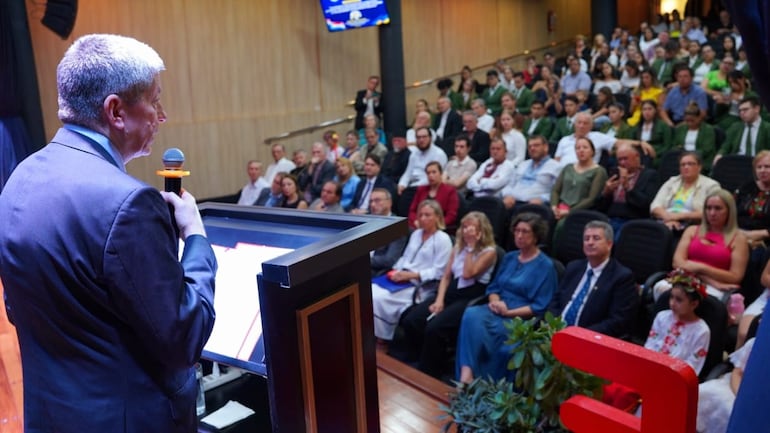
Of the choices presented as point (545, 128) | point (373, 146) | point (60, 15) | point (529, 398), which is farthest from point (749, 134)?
point (60, 15)

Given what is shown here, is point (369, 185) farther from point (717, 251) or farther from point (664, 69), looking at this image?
point (664, 69)

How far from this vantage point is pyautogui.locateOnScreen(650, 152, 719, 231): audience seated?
396cm

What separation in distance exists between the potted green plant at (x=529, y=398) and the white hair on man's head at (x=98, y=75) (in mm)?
1595

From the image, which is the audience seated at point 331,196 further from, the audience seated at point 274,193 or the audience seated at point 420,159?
the audience seated at point 420,159

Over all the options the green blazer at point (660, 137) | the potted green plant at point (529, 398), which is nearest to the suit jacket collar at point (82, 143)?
the potted green plant at point (529, 398)

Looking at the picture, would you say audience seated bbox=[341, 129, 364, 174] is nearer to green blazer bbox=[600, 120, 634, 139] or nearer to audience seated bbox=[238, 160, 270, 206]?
audience seated bbox=[238, 160, 270, 206]

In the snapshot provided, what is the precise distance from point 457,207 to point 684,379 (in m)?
3.39

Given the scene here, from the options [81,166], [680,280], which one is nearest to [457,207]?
[680,280]

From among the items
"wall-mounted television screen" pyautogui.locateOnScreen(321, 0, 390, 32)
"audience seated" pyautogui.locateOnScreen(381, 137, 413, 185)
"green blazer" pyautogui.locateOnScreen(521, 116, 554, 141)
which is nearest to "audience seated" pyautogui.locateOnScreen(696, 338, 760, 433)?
"audience seated" pyautogui.locateOnScreen(381, 137, 413, 185)

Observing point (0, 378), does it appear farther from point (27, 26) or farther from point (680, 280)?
point (27, 26)

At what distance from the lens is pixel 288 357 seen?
1017mm

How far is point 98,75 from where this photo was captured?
887 millimetres

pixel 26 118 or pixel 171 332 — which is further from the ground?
pixel 26 118

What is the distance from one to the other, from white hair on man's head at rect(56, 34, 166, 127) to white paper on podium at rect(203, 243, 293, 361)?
0.37 m
